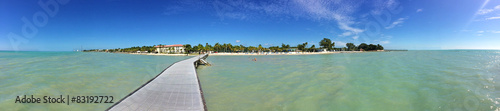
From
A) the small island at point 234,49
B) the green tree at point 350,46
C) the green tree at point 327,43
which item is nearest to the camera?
the small island at point 234,49

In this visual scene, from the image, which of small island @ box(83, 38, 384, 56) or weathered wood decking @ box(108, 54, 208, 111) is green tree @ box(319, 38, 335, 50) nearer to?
small island @ box(83, 38, 384, 56)

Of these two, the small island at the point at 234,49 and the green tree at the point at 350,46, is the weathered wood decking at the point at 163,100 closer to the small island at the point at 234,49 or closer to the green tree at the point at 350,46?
the small island at the point at 234,49

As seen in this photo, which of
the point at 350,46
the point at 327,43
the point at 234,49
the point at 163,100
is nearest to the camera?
the point at 163,100

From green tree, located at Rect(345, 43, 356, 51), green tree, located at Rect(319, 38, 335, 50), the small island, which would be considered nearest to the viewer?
the small island

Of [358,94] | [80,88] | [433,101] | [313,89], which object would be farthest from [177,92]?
[433,101]

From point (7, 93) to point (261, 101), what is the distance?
12.3 meters

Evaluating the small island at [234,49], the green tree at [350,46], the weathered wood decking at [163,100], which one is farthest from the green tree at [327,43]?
the weathered wood decking at [163,100]

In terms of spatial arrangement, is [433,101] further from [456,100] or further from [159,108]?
[159,108]

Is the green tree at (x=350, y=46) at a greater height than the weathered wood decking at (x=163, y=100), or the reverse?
the green tree at (x=350, y=46)

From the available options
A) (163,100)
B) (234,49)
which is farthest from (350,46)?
(163,100)

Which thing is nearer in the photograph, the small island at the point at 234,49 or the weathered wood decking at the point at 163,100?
the weathered wood decking at the point at 163,100

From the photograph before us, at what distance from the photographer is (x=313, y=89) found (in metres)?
9.08

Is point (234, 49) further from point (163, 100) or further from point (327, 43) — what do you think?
point (163, 100)

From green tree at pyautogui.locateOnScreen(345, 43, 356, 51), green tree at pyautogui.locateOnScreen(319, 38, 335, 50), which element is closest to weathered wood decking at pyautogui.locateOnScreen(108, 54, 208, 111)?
green tree at pyautogui.locateOnScreen(319, 38, 335, 50)
